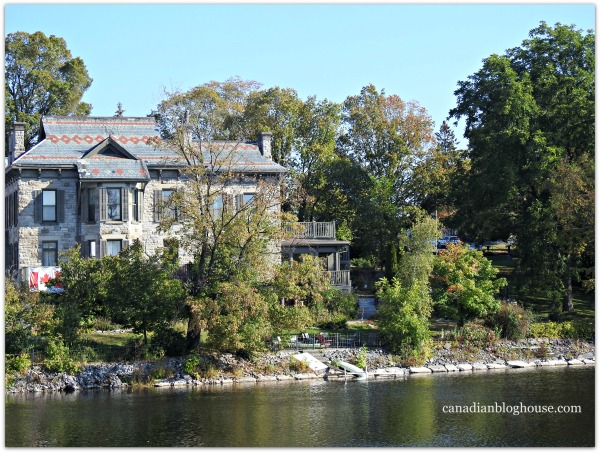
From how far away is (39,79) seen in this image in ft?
224

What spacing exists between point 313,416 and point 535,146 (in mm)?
25686

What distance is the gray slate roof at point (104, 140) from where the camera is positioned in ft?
164

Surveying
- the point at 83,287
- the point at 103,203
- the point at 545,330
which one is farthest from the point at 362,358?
the point at 103,203

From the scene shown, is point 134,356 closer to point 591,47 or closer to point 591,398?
point 591,398

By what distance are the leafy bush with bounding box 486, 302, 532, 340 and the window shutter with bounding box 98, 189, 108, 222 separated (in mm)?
19419

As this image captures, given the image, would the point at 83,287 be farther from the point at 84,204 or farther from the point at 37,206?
the point at 37,206

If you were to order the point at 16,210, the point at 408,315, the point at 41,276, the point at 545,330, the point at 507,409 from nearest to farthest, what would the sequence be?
the point at 507,409 < the point at 408,315 < the point at 41,276 < the point at 545,330 < the point at 16,210

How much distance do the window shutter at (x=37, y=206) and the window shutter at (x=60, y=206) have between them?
824 millimetres

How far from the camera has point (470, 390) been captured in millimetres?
38375

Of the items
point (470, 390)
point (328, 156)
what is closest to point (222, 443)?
point (470, 390)

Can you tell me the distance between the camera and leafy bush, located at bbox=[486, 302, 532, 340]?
48344mm

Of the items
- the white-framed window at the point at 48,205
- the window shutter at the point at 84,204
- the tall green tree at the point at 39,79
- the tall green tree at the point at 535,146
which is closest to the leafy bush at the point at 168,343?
the window shutter at the point at 84,204

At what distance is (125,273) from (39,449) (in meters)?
14.3

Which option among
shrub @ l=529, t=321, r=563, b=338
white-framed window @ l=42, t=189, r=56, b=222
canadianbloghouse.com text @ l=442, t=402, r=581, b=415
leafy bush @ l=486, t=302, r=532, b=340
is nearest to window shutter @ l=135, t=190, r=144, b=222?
white-framed window @ l=42, t=189, r=56, b=222
